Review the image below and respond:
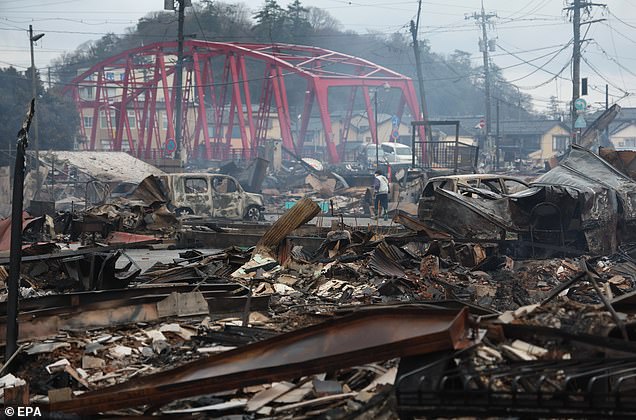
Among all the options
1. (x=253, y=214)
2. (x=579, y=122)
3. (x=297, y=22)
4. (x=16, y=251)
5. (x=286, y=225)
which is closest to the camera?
(x=16, y=251)

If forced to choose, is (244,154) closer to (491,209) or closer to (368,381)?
(491,209)

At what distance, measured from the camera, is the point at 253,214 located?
77.5 ft

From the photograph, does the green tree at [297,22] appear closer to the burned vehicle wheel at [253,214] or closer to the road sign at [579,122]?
the road sign at [579,122]

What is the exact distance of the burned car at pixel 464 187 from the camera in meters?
13.6

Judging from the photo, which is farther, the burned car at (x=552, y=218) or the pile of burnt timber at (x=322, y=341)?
the burned car at (x=552, y=218)

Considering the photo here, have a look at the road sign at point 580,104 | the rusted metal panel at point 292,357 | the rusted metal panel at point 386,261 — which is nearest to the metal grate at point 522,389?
the rusted metal panel at point 292,357

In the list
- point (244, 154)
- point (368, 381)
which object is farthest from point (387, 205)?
point (244, 154)

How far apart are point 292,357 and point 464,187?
33.0 feet

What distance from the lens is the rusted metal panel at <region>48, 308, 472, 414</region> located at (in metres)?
4.18

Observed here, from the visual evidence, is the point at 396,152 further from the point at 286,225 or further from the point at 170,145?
the point at 286,225

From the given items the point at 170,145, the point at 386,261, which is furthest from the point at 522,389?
→ the point at 170,145

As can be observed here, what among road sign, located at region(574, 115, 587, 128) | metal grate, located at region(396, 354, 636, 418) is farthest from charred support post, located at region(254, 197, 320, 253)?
road sign, located at region(574, 115, 587, 128)

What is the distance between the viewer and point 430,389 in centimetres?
368

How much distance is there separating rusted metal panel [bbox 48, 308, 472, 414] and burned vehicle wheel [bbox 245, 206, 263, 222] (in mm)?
18612
